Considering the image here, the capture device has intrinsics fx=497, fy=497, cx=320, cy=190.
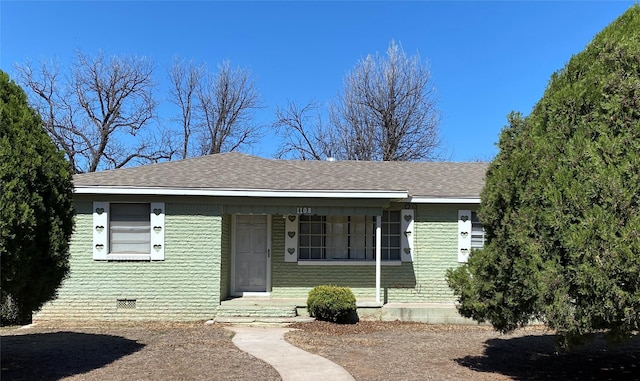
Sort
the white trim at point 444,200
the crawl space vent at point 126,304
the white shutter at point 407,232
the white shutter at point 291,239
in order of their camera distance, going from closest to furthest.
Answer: the crawl space vent at point 126,304 → the white trim at point 444,200 → the white shutter at point 291,239 → the white shutter at point 407,232

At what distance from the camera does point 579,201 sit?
16.7 ft

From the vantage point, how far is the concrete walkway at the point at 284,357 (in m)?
6.52

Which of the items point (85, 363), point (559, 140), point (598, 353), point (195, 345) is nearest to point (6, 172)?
point (85, 363)

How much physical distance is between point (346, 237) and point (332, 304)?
7.70 ft

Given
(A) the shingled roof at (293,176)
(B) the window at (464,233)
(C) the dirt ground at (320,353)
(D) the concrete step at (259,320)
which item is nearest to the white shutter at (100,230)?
(A) the shingled roof at (293,176)

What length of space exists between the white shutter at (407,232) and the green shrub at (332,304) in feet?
6.96

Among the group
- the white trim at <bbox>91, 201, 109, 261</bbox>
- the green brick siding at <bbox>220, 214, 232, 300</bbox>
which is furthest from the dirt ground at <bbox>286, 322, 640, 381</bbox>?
the white trim at <bbox>91, 201, 109, 261</bbox>

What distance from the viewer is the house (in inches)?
432

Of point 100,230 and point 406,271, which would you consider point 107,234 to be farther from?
point 406,271

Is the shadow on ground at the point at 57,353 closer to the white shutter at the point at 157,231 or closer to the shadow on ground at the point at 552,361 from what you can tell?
the white shutter at the point at 157,231

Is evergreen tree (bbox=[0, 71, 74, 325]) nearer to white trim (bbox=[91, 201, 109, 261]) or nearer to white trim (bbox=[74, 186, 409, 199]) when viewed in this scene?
white trim (bbox=[74, 186, 409, 199])

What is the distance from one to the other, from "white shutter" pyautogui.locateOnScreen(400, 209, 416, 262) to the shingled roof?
545 mm

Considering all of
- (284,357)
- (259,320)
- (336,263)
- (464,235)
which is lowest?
(259,320)

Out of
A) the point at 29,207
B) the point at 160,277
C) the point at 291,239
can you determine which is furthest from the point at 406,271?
the point at 29,207
